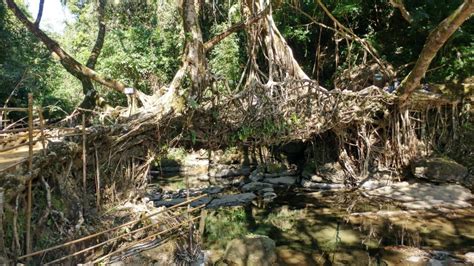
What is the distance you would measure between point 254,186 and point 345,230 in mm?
3748

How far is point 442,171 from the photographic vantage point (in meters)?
8.27

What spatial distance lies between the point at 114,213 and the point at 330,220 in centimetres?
379

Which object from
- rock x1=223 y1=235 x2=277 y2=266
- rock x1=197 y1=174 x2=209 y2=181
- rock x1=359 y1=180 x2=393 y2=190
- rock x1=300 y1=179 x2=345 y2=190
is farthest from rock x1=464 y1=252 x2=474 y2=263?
rock x1=197 y1=174 x2=209 y2=181

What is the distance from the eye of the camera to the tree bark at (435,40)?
567 cm

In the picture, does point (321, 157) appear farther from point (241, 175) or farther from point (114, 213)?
point (114, 213)

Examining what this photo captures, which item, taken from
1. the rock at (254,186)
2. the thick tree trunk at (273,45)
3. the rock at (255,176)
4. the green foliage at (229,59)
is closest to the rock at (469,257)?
the thick tree trunk at (273,45)

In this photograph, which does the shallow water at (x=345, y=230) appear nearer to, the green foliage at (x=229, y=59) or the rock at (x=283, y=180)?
the rock at (x=283, y=180)

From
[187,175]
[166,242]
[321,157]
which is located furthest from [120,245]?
[187,175]

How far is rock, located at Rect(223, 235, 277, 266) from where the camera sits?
5.02m

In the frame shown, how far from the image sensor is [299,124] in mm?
8203

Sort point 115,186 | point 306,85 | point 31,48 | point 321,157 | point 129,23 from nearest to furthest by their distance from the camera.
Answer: point 115,186
point 306,85
point 321,157
point 31,48
point 129,23

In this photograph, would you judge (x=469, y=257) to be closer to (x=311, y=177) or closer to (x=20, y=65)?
(x=311, y=177)

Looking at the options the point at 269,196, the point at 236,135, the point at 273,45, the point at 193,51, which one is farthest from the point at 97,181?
the point at 273,45

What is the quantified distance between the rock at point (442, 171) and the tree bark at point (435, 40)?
4.91 feet
